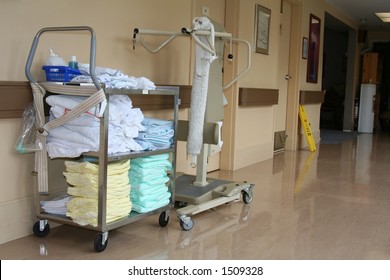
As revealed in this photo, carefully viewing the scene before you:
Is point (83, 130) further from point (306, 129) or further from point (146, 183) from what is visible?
point (306, 129)

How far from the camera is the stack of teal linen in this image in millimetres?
3055

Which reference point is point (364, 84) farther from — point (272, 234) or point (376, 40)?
point (272, 234)

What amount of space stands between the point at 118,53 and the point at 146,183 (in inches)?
45.6

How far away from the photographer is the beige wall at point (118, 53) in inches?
114

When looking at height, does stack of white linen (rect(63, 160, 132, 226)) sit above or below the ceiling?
below

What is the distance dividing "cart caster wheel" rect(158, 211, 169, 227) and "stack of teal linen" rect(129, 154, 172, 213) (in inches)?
5.0

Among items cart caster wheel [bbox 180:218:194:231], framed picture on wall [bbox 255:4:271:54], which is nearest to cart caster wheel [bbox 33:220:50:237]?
cart caster wheel [bbox 180:218:194:231]

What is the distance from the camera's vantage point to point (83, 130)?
9.12 ft

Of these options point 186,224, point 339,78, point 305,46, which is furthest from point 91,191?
point 339,78

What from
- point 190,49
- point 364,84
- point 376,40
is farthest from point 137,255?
point 376,40

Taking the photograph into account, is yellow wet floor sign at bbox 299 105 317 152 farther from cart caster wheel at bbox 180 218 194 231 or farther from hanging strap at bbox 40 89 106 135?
hanging strap at bbox 40 89 106 135

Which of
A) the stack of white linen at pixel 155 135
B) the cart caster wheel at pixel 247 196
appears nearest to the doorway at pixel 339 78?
the cart caster wheel at pixel 247 196

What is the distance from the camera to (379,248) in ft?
9.87

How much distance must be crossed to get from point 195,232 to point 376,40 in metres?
11.7
